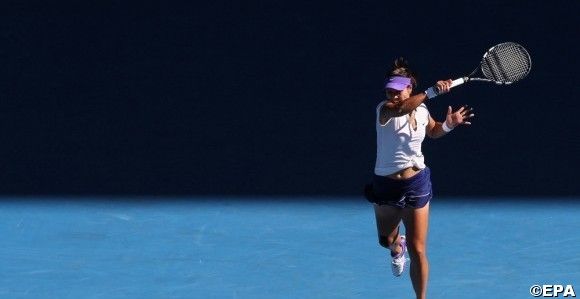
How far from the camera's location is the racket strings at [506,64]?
962cm

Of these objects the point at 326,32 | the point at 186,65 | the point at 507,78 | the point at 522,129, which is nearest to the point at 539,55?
the point at 522,129

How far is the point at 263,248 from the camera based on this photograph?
10703 millimetres

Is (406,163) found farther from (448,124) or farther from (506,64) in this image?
(506,64)

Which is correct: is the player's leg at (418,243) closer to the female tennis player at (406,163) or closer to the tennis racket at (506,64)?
the female tennis player at (406,163)

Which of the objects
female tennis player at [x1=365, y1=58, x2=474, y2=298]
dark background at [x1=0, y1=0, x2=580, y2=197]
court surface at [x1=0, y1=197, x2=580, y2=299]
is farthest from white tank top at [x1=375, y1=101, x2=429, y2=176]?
dark background at [x1=0, y1=0, x2=580, y2=197]

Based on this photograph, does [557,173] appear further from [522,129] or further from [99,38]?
[99,38]

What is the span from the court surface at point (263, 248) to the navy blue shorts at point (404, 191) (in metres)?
0.76

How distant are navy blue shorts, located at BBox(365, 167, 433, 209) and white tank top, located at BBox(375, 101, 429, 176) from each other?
0.20 ft

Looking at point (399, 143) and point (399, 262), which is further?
point (399, 262)

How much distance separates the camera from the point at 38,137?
42.2ft

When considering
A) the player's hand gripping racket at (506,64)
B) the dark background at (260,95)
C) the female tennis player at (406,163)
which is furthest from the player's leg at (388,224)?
the dark background at (260,95)

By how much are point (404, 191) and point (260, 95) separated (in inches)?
164

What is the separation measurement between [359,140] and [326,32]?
154cm

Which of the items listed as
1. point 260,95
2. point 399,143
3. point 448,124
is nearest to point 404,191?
point 399,143
